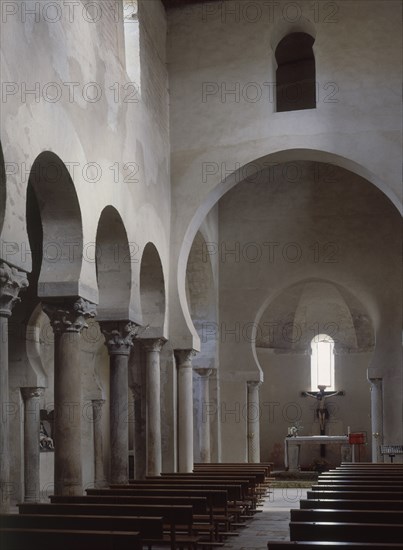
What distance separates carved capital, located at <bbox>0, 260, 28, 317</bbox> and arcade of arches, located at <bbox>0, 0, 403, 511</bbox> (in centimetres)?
3

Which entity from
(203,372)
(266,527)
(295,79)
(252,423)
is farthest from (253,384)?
(266,527)

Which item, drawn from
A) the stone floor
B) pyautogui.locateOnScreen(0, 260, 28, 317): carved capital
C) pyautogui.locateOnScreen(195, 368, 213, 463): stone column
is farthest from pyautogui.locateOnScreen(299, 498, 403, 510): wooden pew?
pyautogui.locateOnScreen(195, 368, 213, 463): stone column

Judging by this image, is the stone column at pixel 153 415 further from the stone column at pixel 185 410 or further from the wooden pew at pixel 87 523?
the wooden pew at pixel 87 523

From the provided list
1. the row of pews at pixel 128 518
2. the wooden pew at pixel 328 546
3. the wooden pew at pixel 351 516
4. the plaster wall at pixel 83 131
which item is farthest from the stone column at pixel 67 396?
the wooden pew at pixel 328 546

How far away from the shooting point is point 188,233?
18359 millimetres

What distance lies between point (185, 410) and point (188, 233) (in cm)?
390

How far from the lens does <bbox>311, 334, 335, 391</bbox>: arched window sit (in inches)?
1220

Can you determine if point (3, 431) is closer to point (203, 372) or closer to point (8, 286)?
point (8, 286)

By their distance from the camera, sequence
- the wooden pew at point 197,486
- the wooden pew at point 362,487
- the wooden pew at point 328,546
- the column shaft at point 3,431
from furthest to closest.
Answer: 1. the wooden pew at point 197,486
2. the wooden pew at point 362,487
3. the column shaft at point 3,431
4. the wooden pew at point 328,546

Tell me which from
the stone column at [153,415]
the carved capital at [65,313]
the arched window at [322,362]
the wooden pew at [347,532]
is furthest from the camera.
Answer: the arched window at [322,362]

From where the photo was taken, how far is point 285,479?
24.7 metres

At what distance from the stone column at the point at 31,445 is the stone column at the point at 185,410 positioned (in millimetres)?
3038

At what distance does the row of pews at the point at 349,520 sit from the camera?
17.6ft

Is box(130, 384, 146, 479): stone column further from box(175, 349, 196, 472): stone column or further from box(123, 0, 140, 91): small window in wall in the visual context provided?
box(123, 0, 140, 91): small window in wall
